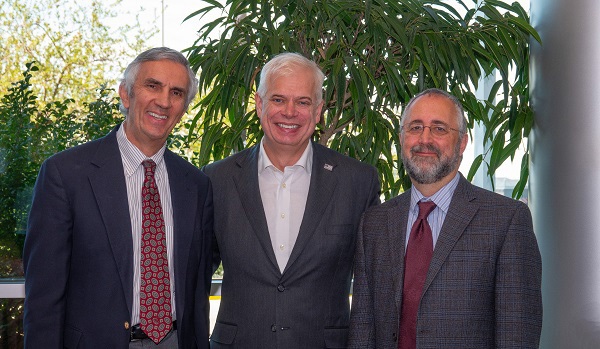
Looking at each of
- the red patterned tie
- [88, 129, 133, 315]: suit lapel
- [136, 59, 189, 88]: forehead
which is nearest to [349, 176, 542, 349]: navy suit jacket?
the red patterned tie

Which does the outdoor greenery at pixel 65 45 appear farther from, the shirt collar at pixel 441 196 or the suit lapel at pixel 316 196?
the shirt collar at pixel 441 196

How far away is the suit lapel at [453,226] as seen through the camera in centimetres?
236

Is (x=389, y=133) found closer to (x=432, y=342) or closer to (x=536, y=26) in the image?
(x=536, y=26)

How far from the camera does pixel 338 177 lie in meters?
2.76

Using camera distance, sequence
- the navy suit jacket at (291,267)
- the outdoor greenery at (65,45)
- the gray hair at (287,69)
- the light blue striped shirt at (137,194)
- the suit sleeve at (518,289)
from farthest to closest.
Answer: the outdoor greenery at (65,45) < the gray hair at (287,69) < the navy suit jacket at (291,267) < the light blue striped shirt at (137,194) < the suit sleeve at (518,289)

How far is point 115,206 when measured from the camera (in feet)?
7.85

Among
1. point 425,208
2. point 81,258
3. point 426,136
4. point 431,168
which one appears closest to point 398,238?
point 425,208

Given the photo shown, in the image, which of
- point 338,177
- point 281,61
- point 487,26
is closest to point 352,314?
point 338,177

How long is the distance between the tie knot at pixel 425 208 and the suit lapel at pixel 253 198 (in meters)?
0.54

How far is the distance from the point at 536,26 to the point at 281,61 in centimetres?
138

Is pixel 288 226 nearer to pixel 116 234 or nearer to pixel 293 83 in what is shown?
pixel 293 83

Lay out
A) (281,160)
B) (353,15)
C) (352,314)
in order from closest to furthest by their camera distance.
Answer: (352,314), (281,160), (353,15)

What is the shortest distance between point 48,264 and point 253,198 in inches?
29.7

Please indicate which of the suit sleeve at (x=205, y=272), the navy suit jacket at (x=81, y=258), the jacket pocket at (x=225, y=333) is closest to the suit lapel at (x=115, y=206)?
the navy suit jacket at (x=81, y=258)
